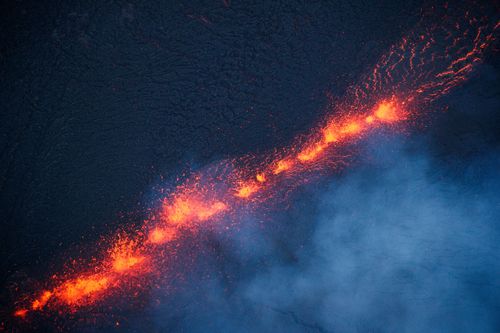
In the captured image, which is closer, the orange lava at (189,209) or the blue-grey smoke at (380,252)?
the blue-grey smoke at (380,252)

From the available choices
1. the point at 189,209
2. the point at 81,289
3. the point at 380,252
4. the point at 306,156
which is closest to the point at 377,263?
the point at 380,252

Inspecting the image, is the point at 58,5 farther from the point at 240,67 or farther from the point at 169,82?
the point at 240,67

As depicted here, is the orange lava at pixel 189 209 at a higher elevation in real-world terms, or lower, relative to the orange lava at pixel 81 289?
higher

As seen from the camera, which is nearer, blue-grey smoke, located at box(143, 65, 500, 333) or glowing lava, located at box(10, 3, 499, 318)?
blue-grey smoke, located at box(143, 65, 500, 333)

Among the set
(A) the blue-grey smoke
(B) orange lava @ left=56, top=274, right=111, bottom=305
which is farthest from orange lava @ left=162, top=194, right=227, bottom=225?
(B) orange lava @ left=56, top=274, right=111, bottom=305

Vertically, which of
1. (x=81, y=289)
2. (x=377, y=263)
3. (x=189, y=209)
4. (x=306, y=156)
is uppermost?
(x=306, y=156)

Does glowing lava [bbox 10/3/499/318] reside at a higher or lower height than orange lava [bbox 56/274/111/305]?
higher

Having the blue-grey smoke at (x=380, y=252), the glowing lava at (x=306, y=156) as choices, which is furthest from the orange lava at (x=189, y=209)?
the blue-grey smoke at (x=380, y=252)

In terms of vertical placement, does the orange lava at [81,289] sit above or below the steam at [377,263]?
below

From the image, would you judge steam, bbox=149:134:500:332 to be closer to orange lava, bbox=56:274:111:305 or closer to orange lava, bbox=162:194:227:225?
orange lava, bbox=162:194:227:225

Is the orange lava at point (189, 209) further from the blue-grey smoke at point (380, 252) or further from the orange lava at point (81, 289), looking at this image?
the orange lava at point (81, 289)

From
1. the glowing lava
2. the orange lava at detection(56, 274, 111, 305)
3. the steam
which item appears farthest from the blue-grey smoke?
the orange lava at detection(56, 274, 111, 305)

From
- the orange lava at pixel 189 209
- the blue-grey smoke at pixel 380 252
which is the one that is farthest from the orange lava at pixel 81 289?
the orange lava at pixel 189 209

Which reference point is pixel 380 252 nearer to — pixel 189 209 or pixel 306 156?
pixel 306 156
